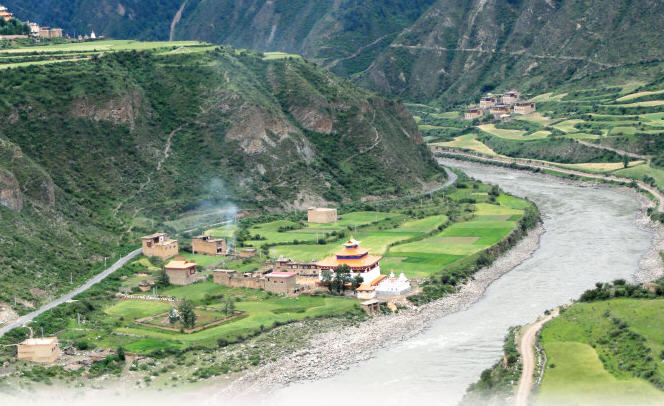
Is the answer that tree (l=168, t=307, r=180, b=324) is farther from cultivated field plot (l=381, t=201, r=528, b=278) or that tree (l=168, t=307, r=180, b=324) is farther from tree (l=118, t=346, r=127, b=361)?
cultivated field plot (l=381, t=201, r=528, b=278)

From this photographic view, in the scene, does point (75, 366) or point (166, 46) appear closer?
point (75, 366)

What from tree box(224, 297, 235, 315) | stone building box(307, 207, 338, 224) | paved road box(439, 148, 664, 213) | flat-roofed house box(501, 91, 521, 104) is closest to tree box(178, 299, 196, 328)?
tree box(224, 297, 235, 315)

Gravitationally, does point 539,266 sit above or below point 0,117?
below

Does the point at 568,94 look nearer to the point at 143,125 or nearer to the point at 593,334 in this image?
the point at 143,125

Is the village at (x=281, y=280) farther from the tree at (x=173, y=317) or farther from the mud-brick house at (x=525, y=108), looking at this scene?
the mud-brick house at (x=525, y=108)

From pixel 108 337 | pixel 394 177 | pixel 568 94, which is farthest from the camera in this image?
pixel 568 94

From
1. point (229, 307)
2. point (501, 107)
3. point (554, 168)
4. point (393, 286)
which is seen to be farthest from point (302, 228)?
point (501, 107)

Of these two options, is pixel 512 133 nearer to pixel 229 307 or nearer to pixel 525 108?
pixel 525 108

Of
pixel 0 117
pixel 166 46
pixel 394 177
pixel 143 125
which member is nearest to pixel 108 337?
pixel 0 117
